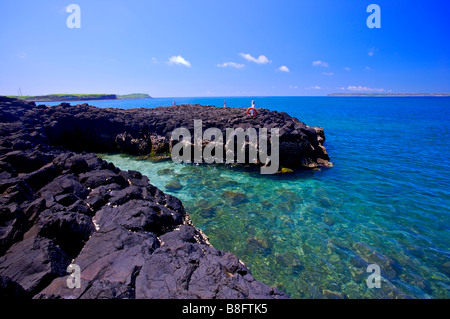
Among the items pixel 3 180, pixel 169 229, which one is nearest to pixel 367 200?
pixel 169 229

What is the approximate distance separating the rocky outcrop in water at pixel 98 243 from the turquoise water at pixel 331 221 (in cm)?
357

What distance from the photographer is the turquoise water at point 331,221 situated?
320 inches

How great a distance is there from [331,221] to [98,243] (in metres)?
11.1

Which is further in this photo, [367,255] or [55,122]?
[55,122]

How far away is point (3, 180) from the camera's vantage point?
26.2 feet

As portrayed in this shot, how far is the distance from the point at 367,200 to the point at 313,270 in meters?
8.01

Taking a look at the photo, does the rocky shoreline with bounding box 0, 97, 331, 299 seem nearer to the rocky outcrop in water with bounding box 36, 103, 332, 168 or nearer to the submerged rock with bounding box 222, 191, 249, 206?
the submerged rock with bounding box 222, 191, 249, 206

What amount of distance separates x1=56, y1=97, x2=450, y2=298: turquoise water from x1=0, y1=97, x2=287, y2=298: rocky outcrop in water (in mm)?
3568

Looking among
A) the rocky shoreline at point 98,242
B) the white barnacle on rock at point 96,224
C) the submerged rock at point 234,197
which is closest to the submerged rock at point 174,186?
the submerged rock at point 234,197

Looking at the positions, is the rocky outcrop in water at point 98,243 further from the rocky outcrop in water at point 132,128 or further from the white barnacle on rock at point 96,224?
the rocky outcrop in water at point 132,128

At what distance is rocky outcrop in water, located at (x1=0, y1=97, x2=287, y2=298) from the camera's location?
460cm

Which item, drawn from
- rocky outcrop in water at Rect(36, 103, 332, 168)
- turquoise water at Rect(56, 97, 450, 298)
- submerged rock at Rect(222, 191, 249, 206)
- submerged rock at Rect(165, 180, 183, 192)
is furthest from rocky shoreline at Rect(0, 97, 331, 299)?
rocky outcrop in water at Rect(36, 103, 332, 168)

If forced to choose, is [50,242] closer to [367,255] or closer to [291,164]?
[367,255]

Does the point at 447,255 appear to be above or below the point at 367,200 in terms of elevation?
below
